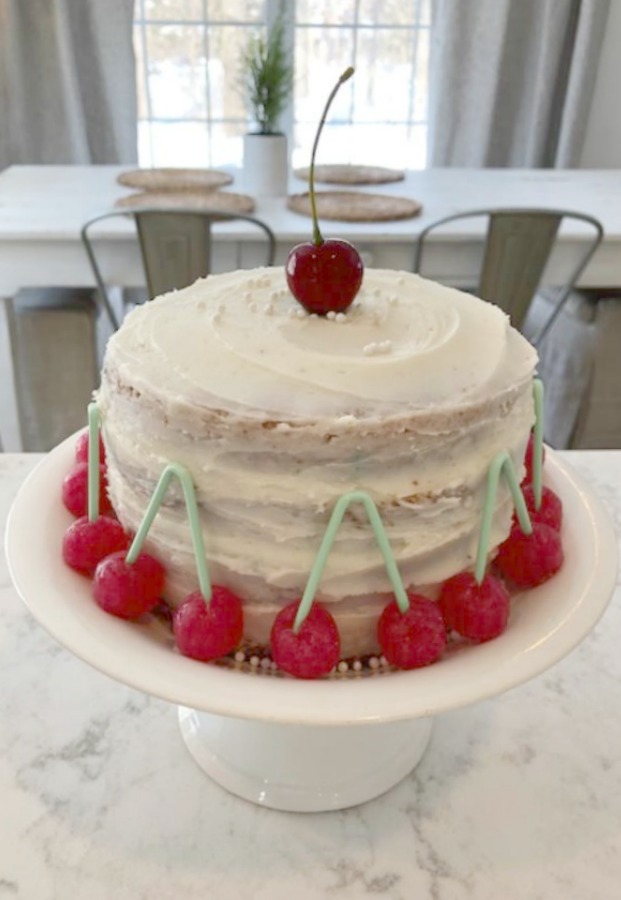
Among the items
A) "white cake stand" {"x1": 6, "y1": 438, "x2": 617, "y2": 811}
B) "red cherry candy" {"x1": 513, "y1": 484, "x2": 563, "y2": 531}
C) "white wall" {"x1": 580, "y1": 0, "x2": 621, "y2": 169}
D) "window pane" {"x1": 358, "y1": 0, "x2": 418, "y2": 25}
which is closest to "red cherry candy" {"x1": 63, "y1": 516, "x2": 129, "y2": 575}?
"white cake stand" {"x1": 6, "y1": 438, "x2": 617, "y2": 811}

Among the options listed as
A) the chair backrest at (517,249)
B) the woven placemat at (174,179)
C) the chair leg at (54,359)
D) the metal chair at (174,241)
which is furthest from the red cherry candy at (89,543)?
the woven placemat at (174,179)

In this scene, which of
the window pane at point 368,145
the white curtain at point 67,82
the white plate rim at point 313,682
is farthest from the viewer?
the window pane at point 368,145

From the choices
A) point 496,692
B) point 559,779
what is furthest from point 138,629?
point 559,779

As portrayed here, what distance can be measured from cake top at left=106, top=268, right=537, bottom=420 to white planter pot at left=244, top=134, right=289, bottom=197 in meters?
1.47

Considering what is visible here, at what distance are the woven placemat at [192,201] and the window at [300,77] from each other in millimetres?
1395

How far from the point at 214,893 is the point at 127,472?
305 mm

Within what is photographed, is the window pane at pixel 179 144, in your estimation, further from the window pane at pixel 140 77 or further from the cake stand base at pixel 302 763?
the cake stand base at pixel 302 763

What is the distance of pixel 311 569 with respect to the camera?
0.57m

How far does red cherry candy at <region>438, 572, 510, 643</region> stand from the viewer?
0.59 meters

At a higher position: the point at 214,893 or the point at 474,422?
the point at 474,422

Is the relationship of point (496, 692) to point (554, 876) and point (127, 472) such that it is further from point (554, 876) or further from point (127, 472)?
point (127, 472)

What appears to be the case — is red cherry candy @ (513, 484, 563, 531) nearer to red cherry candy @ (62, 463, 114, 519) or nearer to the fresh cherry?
the fresh cherry

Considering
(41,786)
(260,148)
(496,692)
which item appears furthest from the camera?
(260,148)

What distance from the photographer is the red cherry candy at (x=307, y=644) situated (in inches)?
22.0
